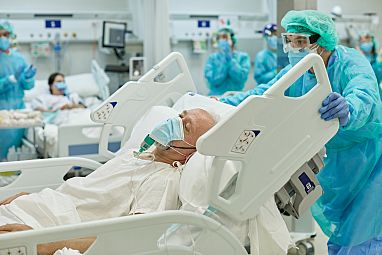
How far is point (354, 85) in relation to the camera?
7.14 ft

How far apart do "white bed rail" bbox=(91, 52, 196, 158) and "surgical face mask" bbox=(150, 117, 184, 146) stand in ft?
1.83

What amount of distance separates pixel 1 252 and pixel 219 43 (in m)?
4.72

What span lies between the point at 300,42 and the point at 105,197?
1.11 meters

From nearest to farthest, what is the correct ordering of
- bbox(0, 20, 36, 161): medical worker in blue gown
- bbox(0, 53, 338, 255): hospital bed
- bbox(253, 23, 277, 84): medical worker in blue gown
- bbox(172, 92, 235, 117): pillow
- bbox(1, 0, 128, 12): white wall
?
bbox(0, 53, 338, 255): hospital bed
bbox(172, 92, 235, 117): pillow
bbox(0, 20, 36, 161): medical worker in blue gown
bbox(253, 23, 277, 84): medical worker in blue gown
bbox(1, 0, 128, 12): white wall

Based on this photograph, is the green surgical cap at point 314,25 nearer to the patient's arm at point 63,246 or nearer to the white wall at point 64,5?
the patient's arm at point 63,246

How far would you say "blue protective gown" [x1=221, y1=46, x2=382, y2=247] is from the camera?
7.59 feet

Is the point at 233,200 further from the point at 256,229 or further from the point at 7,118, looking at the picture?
the point at 7,118

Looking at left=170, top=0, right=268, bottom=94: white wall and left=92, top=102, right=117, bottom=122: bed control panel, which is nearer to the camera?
left=92, top=102, right=117, bottom=122: bed control panel

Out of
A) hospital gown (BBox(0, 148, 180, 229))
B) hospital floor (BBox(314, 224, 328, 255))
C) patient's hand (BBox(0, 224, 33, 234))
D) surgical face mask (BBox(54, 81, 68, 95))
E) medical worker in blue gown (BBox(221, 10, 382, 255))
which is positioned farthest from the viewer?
surgical face mask (BBox(54, 81, 68, 95))

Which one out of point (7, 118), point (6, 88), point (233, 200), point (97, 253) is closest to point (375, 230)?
point (233, 200)

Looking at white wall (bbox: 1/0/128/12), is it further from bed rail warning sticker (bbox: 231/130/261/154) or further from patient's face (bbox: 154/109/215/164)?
bed rail warning sticker (bbox: 231/130/261/154)

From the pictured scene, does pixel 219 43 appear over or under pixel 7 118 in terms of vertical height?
over

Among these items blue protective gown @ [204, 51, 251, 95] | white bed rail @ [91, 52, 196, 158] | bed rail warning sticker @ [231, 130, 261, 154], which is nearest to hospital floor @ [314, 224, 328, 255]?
white bed rail @ [91, 52, 196, 158]

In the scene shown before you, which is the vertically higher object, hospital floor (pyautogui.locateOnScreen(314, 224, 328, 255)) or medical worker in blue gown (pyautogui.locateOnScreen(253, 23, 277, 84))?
medical worker in blue gown (pyautogui.locateOnScreen(253, 23, 277, 84))
